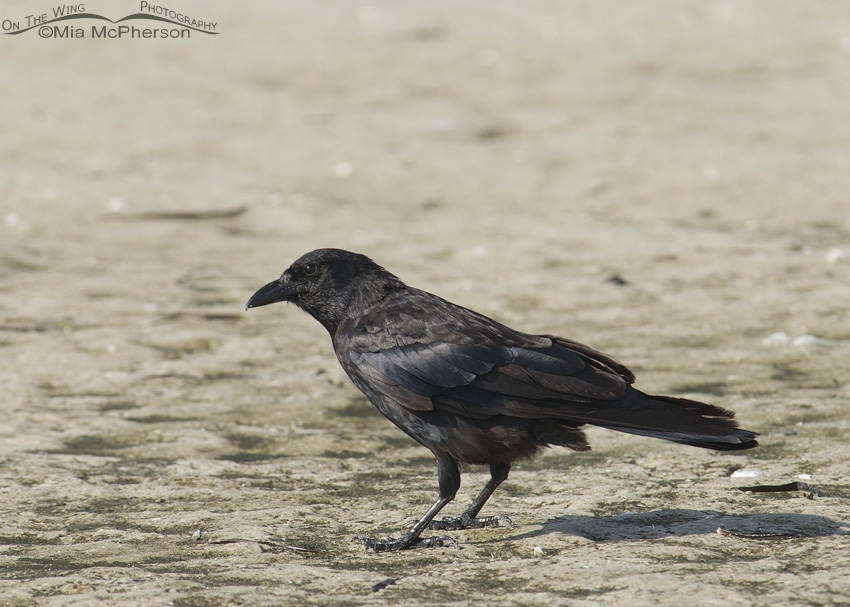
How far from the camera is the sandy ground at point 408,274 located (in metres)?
3.82

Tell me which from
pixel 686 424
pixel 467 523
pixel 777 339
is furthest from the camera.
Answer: pixel 777 339

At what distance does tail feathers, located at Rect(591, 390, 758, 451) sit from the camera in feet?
12.5

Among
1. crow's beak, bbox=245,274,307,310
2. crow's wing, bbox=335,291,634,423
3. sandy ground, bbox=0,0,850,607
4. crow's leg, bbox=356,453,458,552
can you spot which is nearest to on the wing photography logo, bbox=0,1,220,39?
sandy ground, bbox=0,0,850,607

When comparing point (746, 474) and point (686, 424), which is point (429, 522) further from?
point (746, 474)

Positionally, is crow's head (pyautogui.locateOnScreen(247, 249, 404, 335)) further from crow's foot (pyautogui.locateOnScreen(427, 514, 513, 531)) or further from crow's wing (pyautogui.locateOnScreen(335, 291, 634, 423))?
crow's foot (pyautogui.locateOnScreen(427, 514, 513, 531))

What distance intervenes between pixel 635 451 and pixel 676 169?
5.95m

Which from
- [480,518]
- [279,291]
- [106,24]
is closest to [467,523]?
[480,518]

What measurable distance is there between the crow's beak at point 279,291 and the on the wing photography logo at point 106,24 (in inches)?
402

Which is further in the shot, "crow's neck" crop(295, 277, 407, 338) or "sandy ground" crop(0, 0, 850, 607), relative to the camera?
"crow's neck" crop(295, 277, 407, 338)

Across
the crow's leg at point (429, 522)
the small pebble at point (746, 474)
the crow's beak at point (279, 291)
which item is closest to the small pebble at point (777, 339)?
the small pebble at point (746, 474)

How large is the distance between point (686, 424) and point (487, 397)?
794 millimetres

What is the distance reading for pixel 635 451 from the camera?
5086 millimetres

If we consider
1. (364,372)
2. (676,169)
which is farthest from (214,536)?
(676,169)

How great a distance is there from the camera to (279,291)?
4.89m
